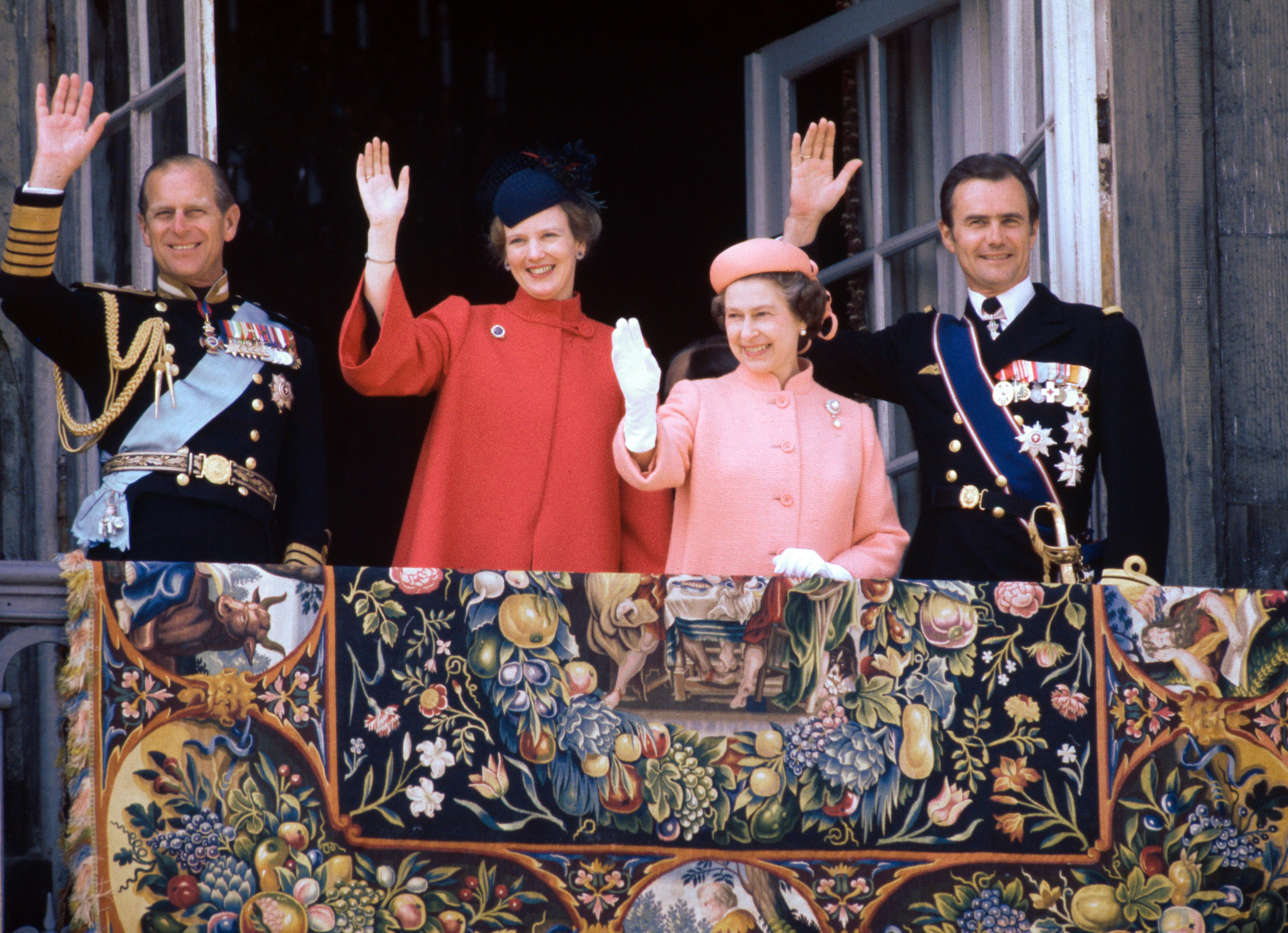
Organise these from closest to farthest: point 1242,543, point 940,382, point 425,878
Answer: point 425,878 → point 940,382 → point 1242,543

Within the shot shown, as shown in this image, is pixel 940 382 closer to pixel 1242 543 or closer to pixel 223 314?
pixel 1242 543

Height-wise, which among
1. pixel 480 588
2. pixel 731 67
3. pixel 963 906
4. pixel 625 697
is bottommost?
pixel 963 906

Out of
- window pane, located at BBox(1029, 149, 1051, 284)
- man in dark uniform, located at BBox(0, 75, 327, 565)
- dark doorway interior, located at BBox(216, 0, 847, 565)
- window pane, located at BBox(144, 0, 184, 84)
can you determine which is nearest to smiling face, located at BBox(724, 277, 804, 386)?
window pane, located at BBox(1029, 149, 1051, 284)

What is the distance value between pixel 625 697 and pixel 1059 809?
793 mm

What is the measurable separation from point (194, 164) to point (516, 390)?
2.82 feet

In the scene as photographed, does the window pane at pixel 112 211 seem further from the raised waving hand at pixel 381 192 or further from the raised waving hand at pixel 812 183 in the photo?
the raised waving hand at pixel 812 183

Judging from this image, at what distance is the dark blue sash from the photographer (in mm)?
3375

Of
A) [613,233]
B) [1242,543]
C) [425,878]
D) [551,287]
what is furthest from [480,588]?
[613,233]

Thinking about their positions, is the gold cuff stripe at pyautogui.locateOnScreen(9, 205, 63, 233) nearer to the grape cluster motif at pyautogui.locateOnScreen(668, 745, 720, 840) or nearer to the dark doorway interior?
the grape cluster motif at pyautogui.locateOnScreen(668, 745, 720, 840)

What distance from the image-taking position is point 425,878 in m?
2.83

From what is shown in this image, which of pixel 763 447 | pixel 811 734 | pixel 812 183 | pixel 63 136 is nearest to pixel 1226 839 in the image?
pixel 811 734

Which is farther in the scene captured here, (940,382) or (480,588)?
(940,382)

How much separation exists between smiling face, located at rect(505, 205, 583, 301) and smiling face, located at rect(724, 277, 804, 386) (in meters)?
0.45

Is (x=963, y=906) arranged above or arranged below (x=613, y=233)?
below
